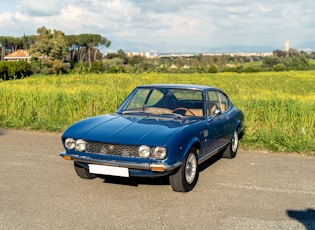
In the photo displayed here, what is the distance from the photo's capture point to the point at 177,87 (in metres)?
6.28

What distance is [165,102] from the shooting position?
615 cm

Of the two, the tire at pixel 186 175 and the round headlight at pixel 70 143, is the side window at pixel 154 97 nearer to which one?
the tire at pixel 186 175

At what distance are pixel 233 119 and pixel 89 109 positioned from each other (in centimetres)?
543

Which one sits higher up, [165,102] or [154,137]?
[165,102]

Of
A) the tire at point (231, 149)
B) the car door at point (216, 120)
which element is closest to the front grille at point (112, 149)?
the car door at point (216, 120)

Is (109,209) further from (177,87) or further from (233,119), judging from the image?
(233,119)

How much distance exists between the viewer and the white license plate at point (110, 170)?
15.3 ft

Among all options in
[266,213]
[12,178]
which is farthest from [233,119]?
[12,178]

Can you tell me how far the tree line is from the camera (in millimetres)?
70425

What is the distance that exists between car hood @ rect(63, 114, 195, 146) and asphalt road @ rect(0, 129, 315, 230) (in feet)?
2.45

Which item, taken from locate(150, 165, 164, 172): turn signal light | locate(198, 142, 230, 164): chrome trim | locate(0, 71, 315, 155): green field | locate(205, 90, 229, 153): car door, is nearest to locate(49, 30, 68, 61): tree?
locate(0, 71, 315, 155): green field

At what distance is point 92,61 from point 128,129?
101319 millimetres

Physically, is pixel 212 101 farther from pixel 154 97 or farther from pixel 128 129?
pixel 128 129

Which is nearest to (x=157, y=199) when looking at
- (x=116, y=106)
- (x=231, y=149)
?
(x=231, y=149)
